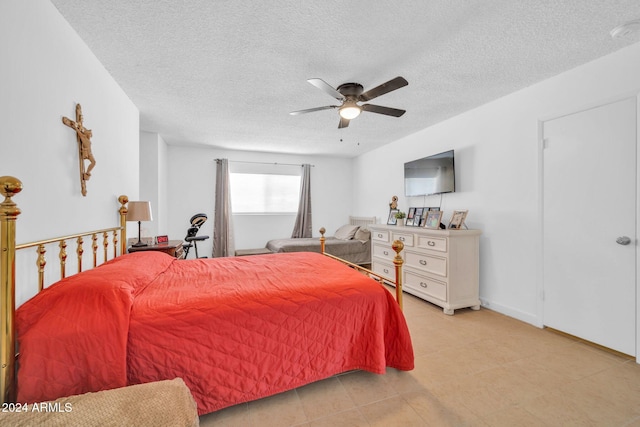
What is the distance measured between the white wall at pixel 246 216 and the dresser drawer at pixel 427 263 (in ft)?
9.75

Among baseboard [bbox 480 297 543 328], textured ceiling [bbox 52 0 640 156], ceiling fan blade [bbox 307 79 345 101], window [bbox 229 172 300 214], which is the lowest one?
baseboard [bbox 480 297 543 328]

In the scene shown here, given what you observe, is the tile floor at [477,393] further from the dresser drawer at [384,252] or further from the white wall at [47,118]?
the dresser drawer at [384,252]

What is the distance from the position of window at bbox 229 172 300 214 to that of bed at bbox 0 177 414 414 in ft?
11.3

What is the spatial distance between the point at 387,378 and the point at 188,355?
1363mm

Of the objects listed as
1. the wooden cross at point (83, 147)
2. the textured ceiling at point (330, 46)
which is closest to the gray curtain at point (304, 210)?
the textured ceiling at point (330, 46)

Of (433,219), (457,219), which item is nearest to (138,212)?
(433,219)

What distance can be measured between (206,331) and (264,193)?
4514 mm

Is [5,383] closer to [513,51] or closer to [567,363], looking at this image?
[567,363]

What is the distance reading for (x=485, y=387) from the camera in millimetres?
1763

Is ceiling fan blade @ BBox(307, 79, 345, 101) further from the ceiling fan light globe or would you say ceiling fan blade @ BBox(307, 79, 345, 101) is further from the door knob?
the door knob

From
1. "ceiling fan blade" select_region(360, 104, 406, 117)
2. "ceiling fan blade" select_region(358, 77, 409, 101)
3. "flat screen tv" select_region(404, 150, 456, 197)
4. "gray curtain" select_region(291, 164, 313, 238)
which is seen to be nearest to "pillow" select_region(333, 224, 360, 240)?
"gray curtain" select_region(291, 164, 313, 238)

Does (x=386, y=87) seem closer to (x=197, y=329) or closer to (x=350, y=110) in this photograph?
(x=350, y=110)

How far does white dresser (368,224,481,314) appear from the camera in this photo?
2982 mm

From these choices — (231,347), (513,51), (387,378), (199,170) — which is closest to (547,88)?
(513,51)
